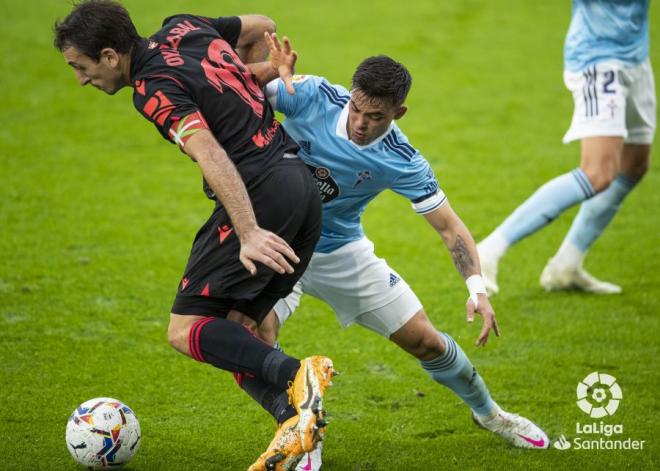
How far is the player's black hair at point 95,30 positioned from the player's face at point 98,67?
0.9 inches

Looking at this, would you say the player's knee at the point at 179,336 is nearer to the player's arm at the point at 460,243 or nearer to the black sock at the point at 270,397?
the black sock at the point at 270,397

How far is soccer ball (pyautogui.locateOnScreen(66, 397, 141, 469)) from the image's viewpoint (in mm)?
4535

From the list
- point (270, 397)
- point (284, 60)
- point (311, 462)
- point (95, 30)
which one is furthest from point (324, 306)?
point (95, 30)

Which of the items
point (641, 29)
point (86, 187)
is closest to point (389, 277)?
point (641, 29)

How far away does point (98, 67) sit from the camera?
167 inches

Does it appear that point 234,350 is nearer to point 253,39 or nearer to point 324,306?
point 253,39

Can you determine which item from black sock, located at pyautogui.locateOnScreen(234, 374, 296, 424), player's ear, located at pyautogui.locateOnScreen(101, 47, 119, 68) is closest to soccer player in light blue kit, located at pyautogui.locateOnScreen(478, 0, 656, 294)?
black sock, located at pyautogui.locateOnScreen(234, 374, 296, 424)

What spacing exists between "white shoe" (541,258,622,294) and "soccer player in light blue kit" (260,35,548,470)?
258cm

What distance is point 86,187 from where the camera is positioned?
31.8ft

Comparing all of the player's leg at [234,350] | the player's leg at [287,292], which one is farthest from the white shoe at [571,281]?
the player's leg at [234,350]

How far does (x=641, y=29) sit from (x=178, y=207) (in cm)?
454

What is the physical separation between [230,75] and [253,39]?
79cm

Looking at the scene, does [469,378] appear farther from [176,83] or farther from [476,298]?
[176,83]

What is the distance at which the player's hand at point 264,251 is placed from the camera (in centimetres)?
394
